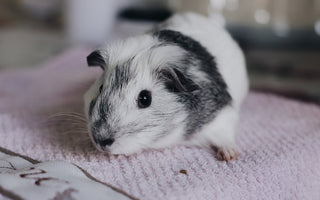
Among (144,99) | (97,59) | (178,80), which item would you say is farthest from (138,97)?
(97,59)

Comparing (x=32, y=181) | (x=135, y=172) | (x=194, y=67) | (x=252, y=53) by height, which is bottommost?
(x=252, y=53)

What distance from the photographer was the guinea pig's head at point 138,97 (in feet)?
3.84

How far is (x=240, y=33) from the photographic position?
117 inches

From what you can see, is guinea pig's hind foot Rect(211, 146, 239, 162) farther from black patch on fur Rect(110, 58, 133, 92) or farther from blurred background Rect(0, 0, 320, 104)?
blurred background Rect(0, 0, 320, 104)

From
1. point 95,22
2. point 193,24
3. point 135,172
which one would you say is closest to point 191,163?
point 135,172

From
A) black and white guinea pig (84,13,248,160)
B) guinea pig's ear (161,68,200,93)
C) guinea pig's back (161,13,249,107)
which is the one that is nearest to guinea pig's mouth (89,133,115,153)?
black and white guinea pig (84,13,248,160)

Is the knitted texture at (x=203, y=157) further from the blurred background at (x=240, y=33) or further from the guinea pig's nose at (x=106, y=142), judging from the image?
the blurred background at (x=240, y=33)

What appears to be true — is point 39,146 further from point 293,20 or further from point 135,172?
point 293,20

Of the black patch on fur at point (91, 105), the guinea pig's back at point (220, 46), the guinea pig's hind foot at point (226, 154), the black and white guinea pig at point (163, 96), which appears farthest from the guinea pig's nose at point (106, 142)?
the guinea pig's back at point (220, 46)

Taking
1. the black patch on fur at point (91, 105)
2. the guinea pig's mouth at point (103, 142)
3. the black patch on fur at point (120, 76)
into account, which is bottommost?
the guinea pig's mouth at point (103, 142)

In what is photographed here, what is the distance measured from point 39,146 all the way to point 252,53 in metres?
2.24

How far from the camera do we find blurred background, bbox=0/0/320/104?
9.09 feet

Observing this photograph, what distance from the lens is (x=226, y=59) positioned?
154 centimetres

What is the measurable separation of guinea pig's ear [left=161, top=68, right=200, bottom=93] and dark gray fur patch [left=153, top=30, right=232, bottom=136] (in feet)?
0.11
